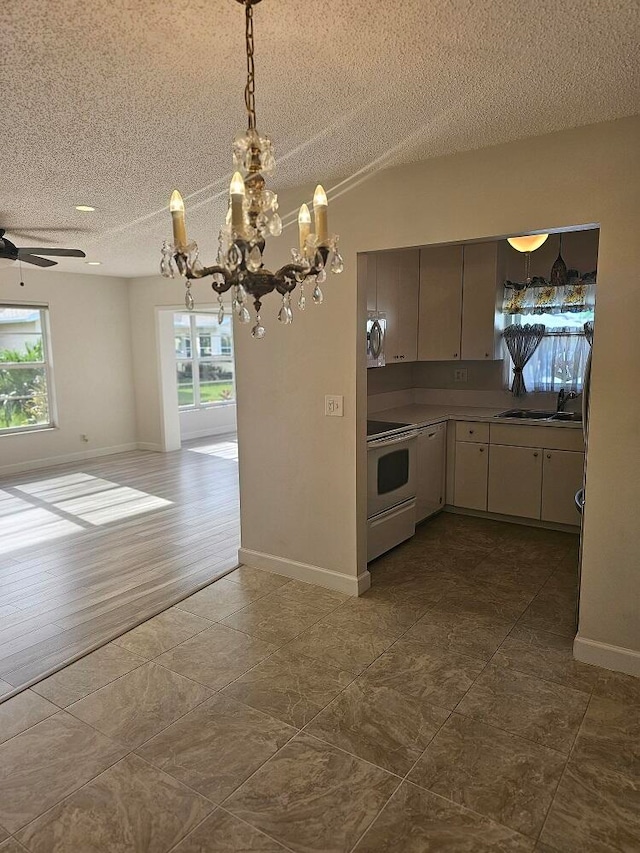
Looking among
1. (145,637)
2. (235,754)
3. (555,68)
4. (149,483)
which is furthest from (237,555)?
(555,68)

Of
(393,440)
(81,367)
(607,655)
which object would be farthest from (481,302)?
(81,367)

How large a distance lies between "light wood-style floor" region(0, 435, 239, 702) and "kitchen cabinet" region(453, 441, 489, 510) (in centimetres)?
195

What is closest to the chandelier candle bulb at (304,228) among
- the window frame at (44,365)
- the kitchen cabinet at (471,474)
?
the kitchen cabinet at (471,474)

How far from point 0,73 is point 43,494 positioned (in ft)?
15.9

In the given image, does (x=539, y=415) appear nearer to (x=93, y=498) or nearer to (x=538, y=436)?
(x=538, y=436)

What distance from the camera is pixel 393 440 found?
13.0 ft

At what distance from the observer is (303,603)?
3381mm

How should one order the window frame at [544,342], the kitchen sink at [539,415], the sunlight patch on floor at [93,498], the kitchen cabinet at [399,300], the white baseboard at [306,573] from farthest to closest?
the sunlight patch on floor at [93,498] < the window frame at [544,342] < the kitchen sink at [539,415] < the kitchen cabinet at [399,300] < the white baseboard at [306,573]

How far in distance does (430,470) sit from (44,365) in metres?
5.28

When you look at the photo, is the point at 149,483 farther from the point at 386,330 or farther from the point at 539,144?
the point at 539,144

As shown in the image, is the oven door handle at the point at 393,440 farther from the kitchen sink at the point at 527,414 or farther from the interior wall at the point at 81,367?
the interior wall at the point at 81,367

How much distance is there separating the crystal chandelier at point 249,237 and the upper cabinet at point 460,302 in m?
3.53

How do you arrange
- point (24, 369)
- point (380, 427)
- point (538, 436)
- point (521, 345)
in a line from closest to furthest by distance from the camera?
point (380, 427)
point (538, 436)
point (521, 345)
point (24, 369)

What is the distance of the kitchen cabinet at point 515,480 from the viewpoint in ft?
14.9
